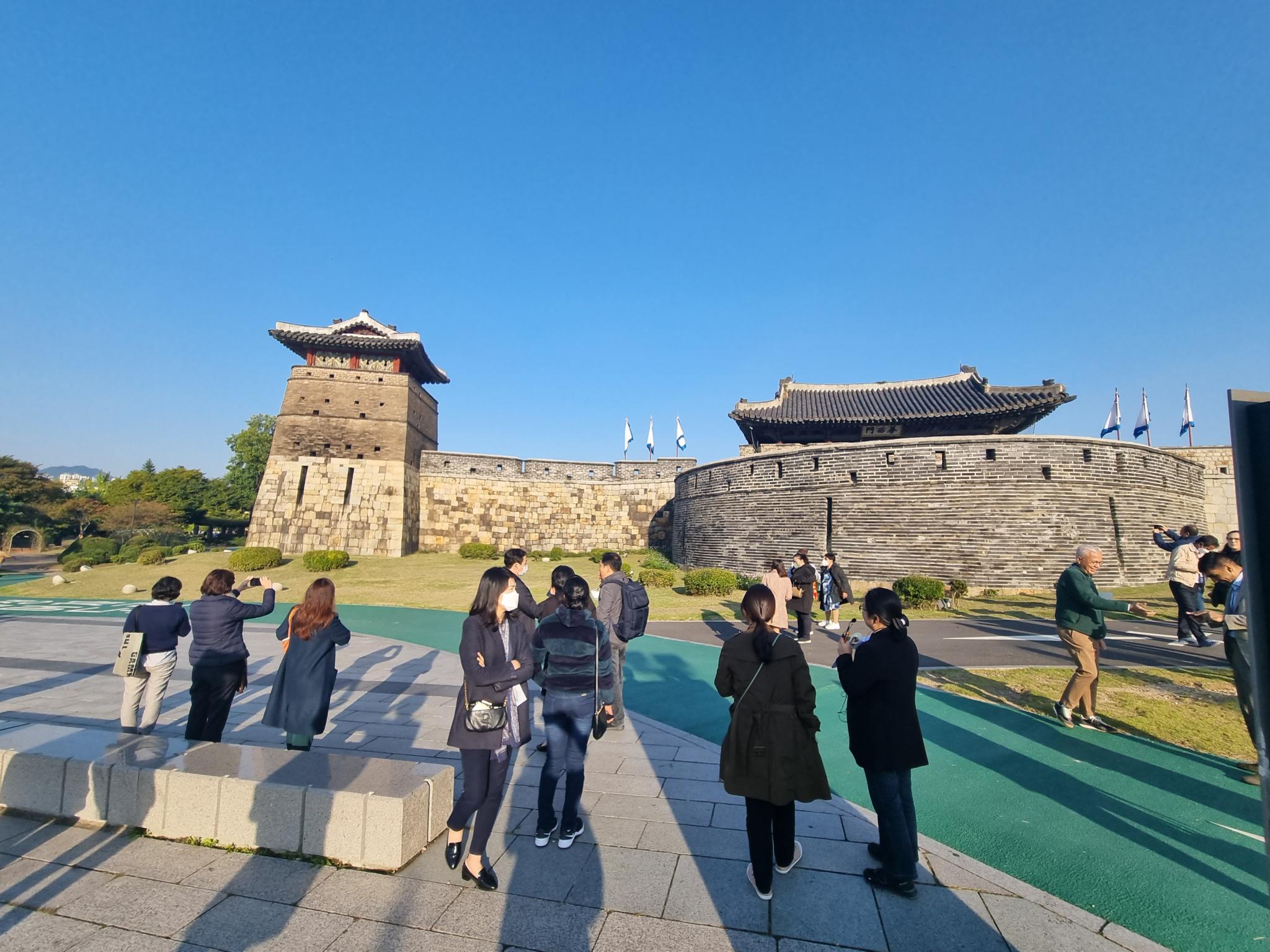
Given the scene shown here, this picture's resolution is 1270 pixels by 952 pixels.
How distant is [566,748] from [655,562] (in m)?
20.2

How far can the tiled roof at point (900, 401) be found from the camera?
20266 millimetres

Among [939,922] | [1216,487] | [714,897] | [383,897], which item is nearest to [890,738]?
[939,922]

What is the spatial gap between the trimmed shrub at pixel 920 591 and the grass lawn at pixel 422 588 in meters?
0.30

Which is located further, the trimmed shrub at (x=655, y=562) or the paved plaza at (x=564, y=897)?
the trimmed shrub at (x=655, y=562)

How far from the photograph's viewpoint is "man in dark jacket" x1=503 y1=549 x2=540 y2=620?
4422 mm

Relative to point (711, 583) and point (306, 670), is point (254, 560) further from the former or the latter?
point (306, 670)

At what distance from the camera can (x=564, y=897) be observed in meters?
3.07

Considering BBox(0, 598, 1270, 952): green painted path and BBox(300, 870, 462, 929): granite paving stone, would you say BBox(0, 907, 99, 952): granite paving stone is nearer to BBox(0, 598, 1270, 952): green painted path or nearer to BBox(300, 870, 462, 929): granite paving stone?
BBox(300, 870, 462, 929): granite paving stone

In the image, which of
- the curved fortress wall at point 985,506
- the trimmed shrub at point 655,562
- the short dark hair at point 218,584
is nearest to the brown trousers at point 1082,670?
the short dark hair at point 218,584

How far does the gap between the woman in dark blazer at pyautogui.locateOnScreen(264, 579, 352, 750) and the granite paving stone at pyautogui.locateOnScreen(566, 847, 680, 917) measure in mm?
2320

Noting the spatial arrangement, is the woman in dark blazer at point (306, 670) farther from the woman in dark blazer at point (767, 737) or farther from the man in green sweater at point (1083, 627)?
the man in green sweater at point (1083, 627)

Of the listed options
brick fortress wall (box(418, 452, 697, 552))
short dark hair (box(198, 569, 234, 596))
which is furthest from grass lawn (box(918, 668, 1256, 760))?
brick fortress wall (box(418, 452, 697, 552))

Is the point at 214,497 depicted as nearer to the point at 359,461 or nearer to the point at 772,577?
the point at 359,461

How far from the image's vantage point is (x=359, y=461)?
26938 mm
